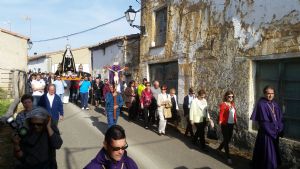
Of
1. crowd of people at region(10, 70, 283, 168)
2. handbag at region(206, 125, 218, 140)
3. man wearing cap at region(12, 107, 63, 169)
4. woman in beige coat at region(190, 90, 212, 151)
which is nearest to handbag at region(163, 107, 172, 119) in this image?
crowd of people at region(10, 70, 283, 168)

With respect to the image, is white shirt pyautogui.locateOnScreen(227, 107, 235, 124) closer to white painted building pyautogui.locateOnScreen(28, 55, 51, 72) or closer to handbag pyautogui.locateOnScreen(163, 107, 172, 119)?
handbag pyautogui.locateOnScreen(163, 107, 172, 119)

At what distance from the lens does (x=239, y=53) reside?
422 inches

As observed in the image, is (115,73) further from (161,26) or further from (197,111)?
(197,111)

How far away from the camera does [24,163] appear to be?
4.96 meters

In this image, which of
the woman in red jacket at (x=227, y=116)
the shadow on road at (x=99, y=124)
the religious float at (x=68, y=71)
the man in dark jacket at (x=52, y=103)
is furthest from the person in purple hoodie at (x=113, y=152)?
the religious float at (x=68, y=71)

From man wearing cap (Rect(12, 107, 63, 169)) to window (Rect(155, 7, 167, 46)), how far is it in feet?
37.1

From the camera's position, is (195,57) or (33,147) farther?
(195,57)

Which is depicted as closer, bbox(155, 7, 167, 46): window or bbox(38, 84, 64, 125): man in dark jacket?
bbox(38, 84, 64, 125): man in dark jacket

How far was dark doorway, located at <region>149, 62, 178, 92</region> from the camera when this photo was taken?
14.9 metres

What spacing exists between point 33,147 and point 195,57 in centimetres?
885

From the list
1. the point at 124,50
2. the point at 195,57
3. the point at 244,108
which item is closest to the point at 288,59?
the point at 244,108

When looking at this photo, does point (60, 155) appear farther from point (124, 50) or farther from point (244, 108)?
point (124, 50)

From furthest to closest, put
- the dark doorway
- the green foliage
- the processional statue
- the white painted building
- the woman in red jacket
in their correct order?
the white painted building < the processional statue < the green foliage < the dark doorway < the woman in red jacket

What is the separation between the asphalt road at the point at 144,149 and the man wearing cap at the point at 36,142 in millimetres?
3721
